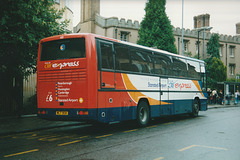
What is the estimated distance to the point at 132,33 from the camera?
38.4 metres

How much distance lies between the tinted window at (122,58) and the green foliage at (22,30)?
3833 millimetres

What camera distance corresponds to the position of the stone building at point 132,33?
121ft

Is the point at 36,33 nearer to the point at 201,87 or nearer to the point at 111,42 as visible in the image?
the point at 111,42

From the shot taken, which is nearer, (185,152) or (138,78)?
(185,152)

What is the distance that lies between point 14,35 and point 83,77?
14.0 ft

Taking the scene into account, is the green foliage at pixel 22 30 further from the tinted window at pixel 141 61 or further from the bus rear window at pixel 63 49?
the tinted window at pixel 141 61

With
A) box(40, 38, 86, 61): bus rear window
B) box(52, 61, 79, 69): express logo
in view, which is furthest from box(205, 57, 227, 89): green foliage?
box(52, 61, 79, 69): express logo

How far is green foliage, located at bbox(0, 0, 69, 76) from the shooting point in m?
11.3

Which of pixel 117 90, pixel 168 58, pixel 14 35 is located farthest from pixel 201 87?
pixel 14 35

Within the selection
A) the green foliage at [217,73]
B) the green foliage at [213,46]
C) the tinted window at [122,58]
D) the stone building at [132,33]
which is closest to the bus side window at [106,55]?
the tinted window at [122,58]

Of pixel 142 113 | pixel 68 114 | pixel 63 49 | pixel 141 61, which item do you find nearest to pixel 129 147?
pixel 68 114

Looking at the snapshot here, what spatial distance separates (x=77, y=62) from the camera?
9.48m

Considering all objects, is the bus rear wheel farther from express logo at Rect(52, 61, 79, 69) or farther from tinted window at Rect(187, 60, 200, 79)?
express logo at Rect(52, 61, 79, 69)

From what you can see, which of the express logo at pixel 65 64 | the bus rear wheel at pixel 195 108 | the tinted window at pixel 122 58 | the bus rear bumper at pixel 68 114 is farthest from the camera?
the bus rear wheel at pixel 195 108
